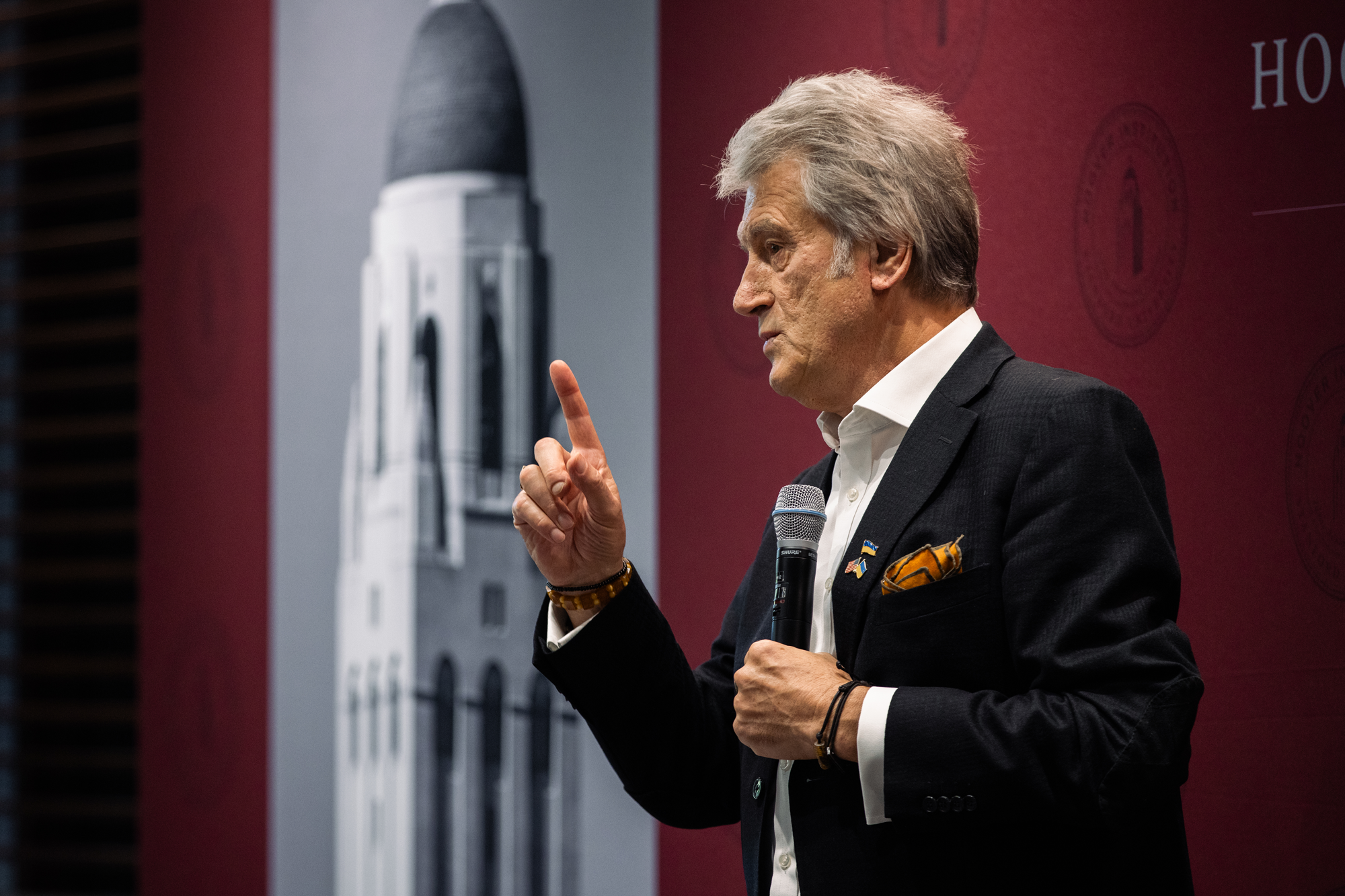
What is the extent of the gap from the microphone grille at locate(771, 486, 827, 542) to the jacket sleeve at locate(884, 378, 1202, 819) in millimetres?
239

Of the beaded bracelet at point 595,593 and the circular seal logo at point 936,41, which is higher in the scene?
the circular seal logo at point 936,41

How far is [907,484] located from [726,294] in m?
1.16

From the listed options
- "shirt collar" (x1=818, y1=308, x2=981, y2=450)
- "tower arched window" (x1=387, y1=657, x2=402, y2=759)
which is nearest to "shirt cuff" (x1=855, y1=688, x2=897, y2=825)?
"shirt collar" (x1=818, y1=308, x2=981, y2=450)

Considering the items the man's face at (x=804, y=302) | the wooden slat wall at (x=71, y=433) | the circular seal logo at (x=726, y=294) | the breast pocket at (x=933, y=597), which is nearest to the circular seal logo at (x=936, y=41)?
the circular seal logo at (x=726, y=294)

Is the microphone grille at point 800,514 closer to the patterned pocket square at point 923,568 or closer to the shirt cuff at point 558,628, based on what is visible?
the patterned pocket square at point 923,568

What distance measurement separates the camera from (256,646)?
339cm

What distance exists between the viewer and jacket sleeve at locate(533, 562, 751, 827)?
1.69 meters

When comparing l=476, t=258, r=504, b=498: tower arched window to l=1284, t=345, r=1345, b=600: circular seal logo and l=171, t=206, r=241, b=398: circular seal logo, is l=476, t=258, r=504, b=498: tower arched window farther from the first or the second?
l=1284, t=345, r=1345, b=600: circular seal logo

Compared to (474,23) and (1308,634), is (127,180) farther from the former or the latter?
(1308,634)

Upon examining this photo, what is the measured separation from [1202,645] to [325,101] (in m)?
2.55

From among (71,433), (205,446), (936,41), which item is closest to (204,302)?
(205,446)

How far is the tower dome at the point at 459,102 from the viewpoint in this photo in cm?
294

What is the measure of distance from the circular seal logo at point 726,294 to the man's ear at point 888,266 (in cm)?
86

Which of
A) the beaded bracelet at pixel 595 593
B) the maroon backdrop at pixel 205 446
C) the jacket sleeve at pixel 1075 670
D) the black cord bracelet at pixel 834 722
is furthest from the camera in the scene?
the maroon backdrop at pixel 205 446
